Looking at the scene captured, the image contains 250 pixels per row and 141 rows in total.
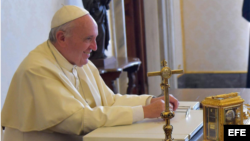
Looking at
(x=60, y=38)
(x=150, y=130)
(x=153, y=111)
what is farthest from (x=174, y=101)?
→ (x=60, y=38)

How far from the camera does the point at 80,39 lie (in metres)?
2.21

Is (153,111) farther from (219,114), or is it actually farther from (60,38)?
(60,38)

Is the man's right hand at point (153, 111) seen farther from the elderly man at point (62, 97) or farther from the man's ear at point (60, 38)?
the man's ear at point (60, 38)

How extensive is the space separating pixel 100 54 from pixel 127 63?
1.10 ft

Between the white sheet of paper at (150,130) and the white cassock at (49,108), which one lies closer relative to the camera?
the white sheet of paper at (150,130)

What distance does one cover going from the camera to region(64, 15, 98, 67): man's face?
2.21 m

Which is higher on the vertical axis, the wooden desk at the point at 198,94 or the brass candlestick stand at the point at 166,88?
the brass candlestick stand at the point at 166,88

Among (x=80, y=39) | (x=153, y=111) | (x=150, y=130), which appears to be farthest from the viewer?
(x=80, y=39)

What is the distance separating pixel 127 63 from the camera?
12.7ft

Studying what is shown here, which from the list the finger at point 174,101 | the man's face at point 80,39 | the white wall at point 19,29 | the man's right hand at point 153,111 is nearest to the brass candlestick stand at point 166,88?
the man's right hand at point 153,111

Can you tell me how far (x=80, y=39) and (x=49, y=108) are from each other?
20.8 inches

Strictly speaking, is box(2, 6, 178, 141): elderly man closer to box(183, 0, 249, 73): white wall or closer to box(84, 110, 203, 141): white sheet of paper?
box(84, 110, 203, 141): white sheet of paper

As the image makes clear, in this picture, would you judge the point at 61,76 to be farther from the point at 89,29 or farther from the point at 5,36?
the point at 5,36

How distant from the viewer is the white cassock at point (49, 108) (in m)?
1.88
